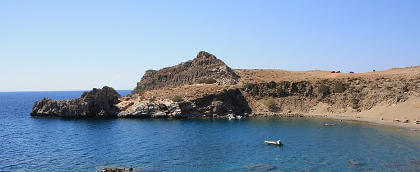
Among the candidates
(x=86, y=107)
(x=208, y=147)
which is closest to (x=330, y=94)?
(x=208, y=147)

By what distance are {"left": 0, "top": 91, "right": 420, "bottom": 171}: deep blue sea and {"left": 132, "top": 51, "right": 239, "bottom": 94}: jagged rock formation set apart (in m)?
40.3

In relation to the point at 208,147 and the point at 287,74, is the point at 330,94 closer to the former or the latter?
the point at 287,74

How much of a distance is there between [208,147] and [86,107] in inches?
1919

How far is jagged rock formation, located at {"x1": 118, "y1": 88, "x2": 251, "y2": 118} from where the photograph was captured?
87.8 metres

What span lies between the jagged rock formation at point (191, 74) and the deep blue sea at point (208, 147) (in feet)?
132

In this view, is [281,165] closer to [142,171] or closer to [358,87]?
[142,171]

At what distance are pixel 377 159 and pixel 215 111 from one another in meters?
50.3

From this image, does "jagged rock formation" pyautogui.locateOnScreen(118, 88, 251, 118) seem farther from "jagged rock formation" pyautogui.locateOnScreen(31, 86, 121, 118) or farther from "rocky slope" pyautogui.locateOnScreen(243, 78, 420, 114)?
"rocky slope" pyautogui.locateOnScreen(243, 78, 420, 114)

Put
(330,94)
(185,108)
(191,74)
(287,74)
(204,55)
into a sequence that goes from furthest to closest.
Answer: (204,55)
(287,74)
(191,74)
(330,94)
(185,108)

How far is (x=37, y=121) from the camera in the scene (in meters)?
83.8

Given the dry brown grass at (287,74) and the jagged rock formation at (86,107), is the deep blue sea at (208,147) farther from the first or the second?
the dry brown grass at (287,74)

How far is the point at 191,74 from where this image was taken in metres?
121

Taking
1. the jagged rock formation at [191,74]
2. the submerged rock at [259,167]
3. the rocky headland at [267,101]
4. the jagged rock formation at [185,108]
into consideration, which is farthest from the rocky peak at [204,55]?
the submerged rock at [259,167]

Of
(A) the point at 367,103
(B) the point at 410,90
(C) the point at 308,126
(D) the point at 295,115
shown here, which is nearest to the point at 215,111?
(D) the point at 295,115
